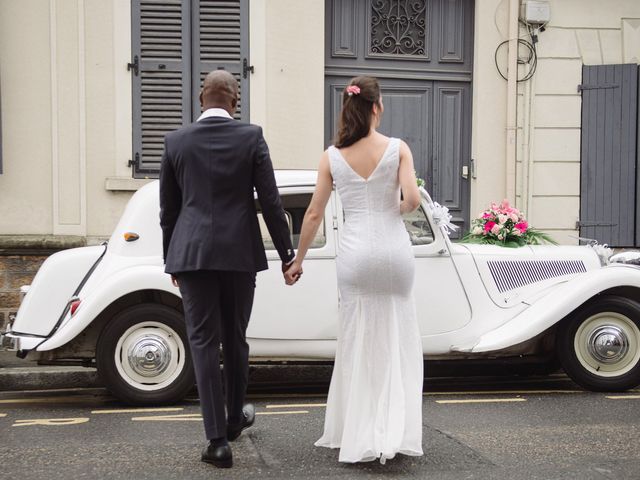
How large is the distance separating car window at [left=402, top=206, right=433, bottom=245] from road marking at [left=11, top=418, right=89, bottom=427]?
2.55m

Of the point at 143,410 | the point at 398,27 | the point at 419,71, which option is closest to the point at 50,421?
the point at 143,410

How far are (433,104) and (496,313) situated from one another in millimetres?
4579

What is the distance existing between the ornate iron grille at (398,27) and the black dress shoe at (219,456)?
23.3ft

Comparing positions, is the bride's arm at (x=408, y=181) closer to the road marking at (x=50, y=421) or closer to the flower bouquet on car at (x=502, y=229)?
the road marking at (x=50, y=421)

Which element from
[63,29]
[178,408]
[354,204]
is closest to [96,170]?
[63,29]

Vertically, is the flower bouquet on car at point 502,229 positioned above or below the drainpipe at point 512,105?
below

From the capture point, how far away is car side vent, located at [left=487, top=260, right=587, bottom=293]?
7.02 m

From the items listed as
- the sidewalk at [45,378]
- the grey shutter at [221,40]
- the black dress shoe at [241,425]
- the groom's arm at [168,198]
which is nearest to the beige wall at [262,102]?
the grey shutter at [221,40]

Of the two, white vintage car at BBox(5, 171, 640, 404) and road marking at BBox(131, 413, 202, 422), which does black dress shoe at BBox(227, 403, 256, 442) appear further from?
white vintage car at BBox(5, 171, 640, 404)

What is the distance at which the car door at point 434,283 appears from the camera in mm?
6699

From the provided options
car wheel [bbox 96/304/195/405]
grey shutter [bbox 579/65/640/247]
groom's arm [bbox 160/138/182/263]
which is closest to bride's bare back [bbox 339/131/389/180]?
groom's arm [bbox 160/138/182/263]

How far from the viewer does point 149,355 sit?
6258mm

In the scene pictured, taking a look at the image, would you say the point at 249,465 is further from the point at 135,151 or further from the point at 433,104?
the point at 433,104

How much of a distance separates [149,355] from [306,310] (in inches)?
42.7
